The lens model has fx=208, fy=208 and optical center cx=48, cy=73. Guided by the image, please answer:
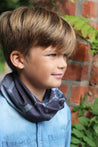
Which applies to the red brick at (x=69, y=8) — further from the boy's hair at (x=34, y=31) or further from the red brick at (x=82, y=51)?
the boy's hair at (x=34, y=31)

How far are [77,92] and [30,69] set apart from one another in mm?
590

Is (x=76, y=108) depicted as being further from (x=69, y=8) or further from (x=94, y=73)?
(x=69, y=8)

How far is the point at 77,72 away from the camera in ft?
4.80

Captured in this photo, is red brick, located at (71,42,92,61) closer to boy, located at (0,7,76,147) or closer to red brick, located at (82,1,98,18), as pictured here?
red brick, located at (82,1,98,18)

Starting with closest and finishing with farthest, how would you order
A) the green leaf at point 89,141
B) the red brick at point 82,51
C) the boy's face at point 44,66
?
1. the boy's face at point 44,66
2. the green leaf at point 89,141
3. the red brick at point 82,51

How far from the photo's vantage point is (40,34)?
3.18ft

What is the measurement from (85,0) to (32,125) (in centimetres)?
92

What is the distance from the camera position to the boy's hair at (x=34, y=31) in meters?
0.97

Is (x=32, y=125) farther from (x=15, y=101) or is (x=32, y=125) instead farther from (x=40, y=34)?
(x=40, y=34)

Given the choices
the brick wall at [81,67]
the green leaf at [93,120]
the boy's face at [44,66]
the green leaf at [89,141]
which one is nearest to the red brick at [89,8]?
the brick wall at [81,67]

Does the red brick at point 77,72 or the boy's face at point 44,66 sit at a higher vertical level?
the boy's face at point 44,66

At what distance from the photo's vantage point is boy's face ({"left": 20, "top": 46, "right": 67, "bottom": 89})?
963mm

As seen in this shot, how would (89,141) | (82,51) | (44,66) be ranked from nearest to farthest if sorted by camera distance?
(44,66), (89,141), (82,51)

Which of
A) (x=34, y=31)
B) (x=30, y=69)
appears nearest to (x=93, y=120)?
(x=30, y=69)
